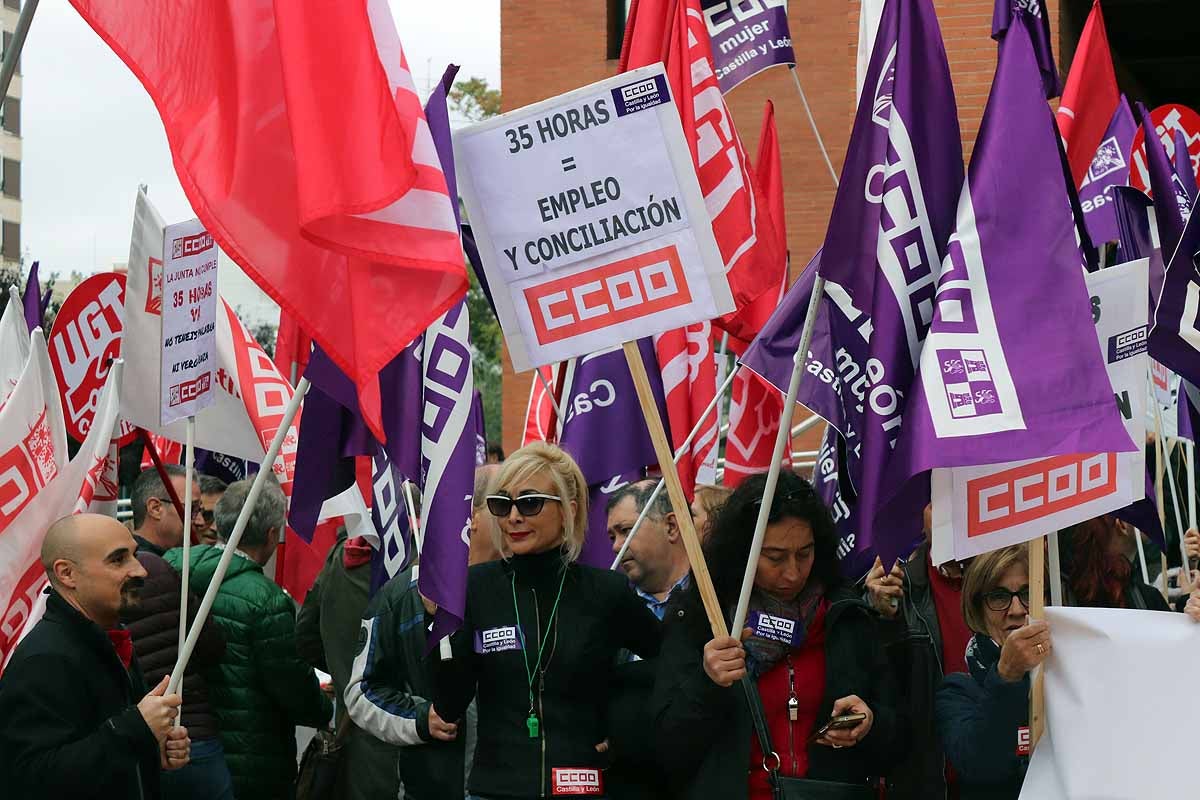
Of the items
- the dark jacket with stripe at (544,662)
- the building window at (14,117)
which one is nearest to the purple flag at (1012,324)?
the dark jacket with stripe at (544,662)

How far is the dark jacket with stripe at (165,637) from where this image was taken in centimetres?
713

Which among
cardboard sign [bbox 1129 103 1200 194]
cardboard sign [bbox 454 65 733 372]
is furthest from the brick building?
cardboard sign [bbox 454 65 733 372]

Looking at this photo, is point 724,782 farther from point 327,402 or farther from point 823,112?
point 823,112

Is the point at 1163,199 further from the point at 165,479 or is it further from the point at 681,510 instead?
the point at 165,479

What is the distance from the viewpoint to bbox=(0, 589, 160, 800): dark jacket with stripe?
5.32 metres

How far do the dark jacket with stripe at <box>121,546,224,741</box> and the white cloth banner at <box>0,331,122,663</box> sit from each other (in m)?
0.64

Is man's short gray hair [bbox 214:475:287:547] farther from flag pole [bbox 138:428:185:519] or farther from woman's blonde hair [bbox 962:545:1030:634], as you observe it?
woman's blonde hair [bbox 962:545:1030:634]

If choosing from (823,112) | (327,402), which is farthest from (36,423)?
(823,112)

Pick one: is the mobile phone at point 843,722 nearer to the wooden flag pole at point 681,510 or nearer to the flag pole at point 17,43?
the wooden flag pole at point 681,510

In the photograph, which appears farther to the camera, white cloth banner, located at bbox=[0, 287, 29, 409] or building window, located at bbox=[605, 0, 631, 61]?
building window, located at bbox=[605, 0, 631, 61]

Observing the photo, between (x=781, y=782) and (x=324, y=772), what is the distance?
282 cm

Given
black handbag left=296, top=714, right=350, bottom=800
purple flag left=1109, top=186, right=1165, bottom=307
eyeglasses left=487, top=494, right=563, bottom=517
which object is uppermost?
purple flag left=1109, top=186, right=1165, bottom=307

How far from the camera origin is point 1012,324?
515 cm

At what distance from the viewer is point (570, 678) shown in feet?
18.2
